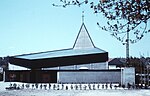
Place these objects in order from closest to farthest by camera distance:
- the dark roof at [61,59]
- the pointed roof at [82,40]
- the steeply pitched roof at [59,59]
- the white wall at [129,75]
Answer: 1. the white wall at [129,75]
2. the dark roof at [61,59]
3. the steeply pitched roof at [59,59]
4. the pointed roof at [82,40]

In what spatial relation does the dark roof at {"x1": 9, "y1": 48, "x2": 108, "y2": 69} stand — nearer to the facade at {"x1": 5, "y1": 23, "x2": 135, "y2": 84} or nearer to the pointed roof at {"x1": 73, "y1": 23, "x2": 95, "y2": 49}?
the facade at {"x1": 5, "y1": 23, "x2": 135, "y2": 84}

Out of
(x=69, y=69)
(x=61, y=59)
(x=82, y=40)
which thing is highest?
(x=82, y=40)

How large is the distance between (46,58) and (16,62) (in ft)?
24.7

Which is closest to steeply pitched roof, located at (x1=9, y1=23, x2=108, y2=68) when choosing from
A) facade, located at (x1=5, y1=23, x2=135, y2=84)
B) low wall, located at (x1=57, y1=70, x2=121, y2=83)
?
facade, located at (x1=5, y1=23, x2=135, y2=84)

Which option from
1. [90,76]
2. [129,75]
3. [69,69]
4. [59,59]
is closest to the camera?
[129,75]

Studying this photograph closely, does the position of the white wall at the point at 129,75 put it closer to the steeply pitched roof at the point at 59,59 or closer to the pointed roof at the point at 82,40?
the steeply pitched roof at the point at 59,59

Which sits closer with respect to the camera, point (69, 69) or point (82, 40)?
point (69, 69)

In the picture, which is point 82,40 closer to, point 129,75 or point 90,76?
point 90,76

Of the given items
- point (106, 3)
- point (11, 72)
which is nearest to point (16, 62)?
point (11, 72)

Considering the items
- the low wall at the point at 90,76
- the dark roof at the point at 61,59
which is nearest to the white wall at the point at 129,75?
the low wall at the point at 90,76

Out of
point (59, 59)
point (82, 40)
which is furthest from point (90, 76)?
point (82, 40)

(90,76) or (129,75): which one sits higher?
(129,75)

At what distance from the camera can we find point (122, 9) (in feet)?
14.1

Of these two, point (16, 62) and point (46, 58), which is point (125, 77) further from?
point (16, 62)
